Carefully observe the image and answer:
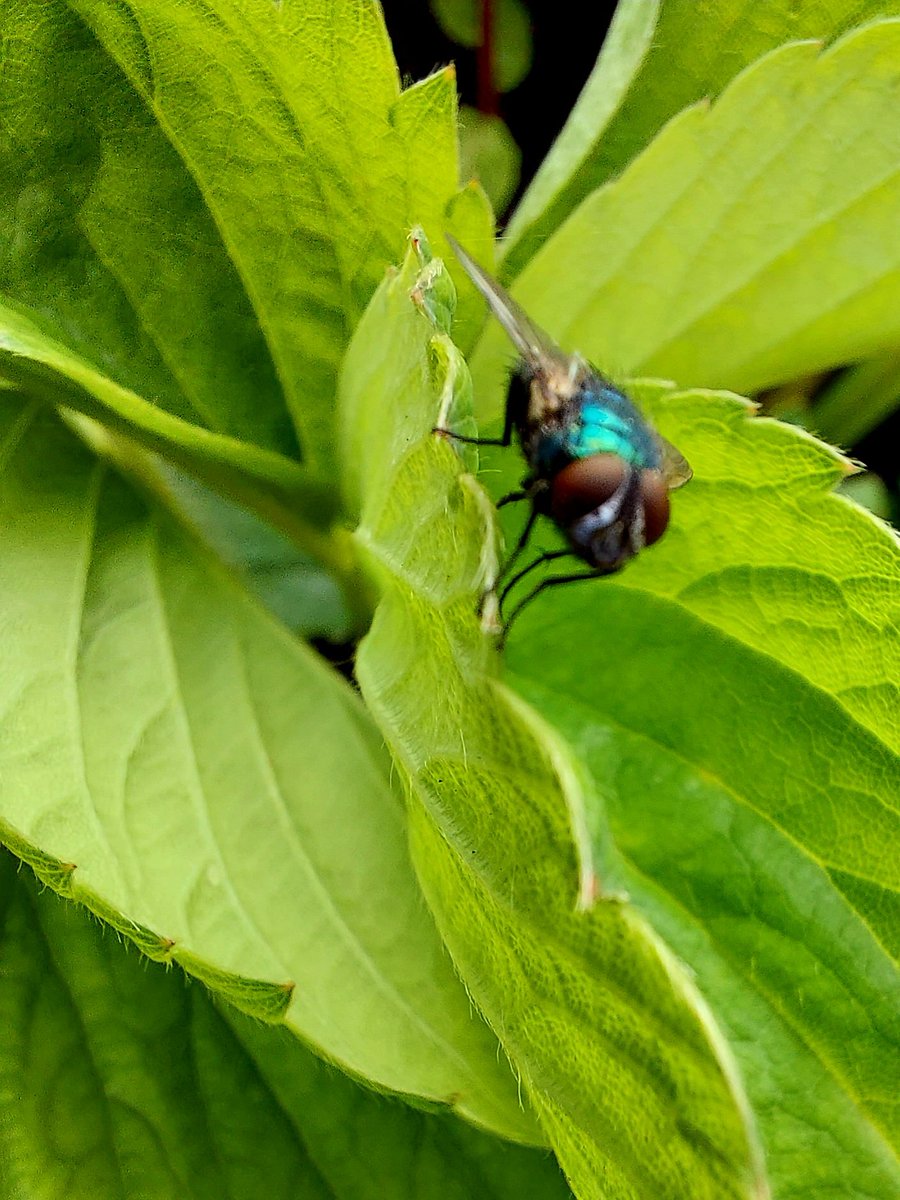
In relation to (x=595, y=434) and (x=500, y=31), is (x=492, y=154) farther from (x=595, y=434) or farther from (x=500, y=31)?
(x=595, y=434)

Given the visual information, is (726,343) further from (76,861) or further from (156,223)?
(76,861)

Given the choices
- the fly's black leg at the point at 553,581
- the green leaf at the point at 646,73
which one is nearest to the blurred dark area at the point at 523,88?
the green leaf at the point at 646,73

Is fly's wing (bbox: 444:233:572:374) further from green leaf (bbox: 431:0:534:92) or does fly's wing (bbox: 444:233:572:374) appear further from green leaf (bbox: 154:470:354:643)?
green leaf (bbox: 431:0:534:92)

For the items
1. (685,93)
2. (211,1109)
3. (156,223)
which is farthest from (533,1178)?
(685,93)

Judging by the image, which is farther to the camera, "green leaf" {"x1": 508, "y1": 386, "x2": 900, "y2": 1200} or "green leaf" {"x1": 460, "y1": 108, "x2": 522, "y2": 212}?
"green leaf" {"x1": 460, "y1": 108, "x2": 522, "y2": 212}

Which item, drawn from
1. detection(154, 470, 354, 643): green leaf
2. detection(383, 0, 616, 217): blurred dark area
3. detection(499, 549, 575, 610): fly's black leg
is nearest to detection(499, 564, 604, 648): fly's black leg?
detection(499, 549, 575, 610): fly's black leg

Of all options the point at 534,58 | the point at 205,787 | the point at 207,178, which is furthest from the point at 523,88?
the point at 205,787
